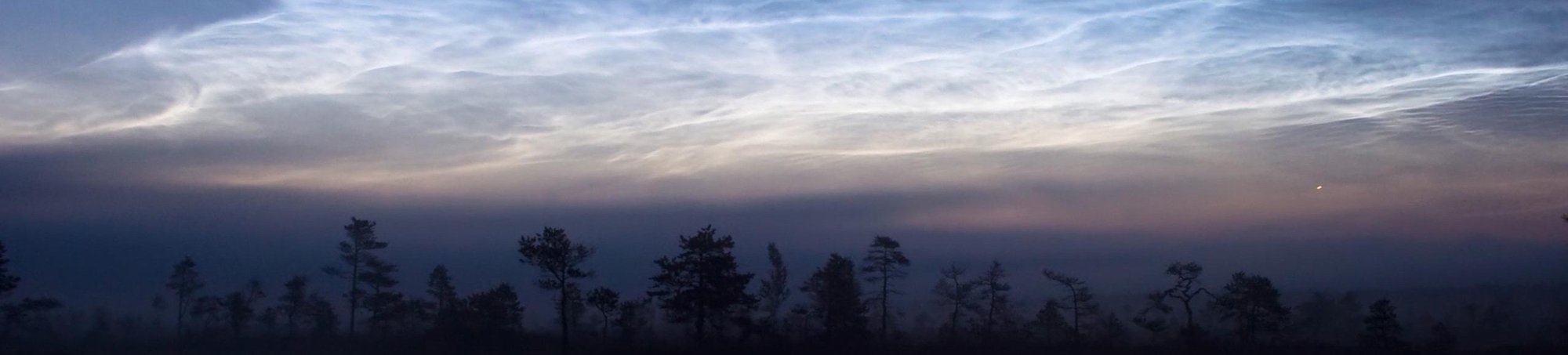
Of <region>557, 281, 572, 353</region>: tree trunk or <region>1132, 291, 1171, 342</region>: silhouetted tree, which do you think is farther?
<region>1132, 291, 1171, 342</region>: silhouetted tree

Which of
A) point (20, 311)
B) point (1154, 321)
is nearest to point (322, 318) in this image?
point (20, 311)

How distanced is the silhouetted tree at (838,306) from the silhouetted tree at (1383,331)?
25566 mm

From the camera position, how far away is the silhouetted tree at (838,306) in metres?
59.2

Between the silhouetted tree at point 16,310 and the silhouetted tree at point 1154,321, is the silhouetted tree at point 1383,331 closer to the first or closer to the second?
the silhouetted tree at point 1154,321

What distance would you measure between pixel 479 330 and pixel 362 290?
46.0 feet

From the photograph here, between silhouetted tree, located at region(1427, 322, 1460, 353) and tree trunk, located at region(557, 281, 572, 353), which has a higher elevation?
tree trunk, located at region(557, 281, 572, 353)

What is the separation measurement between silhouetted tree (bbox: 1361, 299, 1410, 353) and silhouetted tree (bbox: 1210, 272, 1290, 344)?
4.48 metres

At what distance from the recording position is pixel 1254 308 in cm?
5772

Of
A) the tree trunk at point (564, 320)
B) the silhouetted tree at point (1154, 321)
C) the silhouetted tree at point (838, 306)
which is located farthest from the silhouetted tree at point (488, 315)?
the silhouetted tree at point (1154, 321)

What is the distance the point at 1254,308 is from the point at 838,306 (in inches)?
884

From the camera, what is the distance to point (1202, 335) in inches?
2306

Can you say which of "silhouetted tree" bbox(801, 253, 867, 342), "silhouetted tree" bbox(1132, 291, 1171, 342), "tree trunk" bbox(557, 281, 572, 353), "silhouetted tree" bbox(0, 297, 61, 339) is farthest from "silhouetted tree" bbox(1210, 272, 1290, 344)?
"silhouetted tree" bbox(0, 297, 61, 339)

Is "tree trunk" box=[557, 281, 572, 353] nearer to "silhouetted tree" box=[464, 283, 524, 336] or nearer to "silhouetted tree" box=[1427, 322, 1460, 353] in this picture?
"silhouetted tree" box=[464, 283, 524, 336]

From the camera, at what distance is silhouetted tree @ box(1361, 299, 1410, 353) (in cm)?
5184
